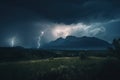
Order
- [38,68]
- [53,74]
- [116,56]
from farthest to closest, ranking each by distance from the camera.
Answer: [116,56]
[38,68]
[53,74]

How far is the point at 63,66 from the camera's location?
96625 mm

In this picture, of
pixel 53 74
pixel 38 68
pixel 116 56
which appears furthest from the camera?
pixel 116 56

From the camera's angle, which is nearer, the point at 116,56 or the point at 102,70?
the point at 102,70

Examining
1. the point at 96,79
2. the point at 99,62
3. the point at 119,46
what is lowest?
the point at 96,79

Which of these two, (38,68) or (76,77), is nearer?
(76,77)

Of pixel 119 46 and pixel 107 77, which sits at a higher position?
pixel 119 46

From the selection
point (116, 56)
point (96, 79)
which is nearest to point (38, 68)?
point (96, 79)

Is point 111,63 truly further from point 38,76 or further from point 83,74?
point 38,76

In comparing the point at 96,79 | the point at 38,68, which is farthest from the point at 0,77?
the point at 96,79

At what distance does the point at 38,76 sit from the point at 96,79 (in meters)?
A: 23.9

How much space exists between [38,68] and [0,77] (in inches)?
667

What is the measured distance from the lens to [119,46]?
4929 inches

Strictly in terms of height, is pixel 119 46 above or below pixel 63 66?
above

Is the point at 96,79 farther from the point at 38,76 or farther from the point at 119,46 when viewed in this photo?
the point at 119,46
